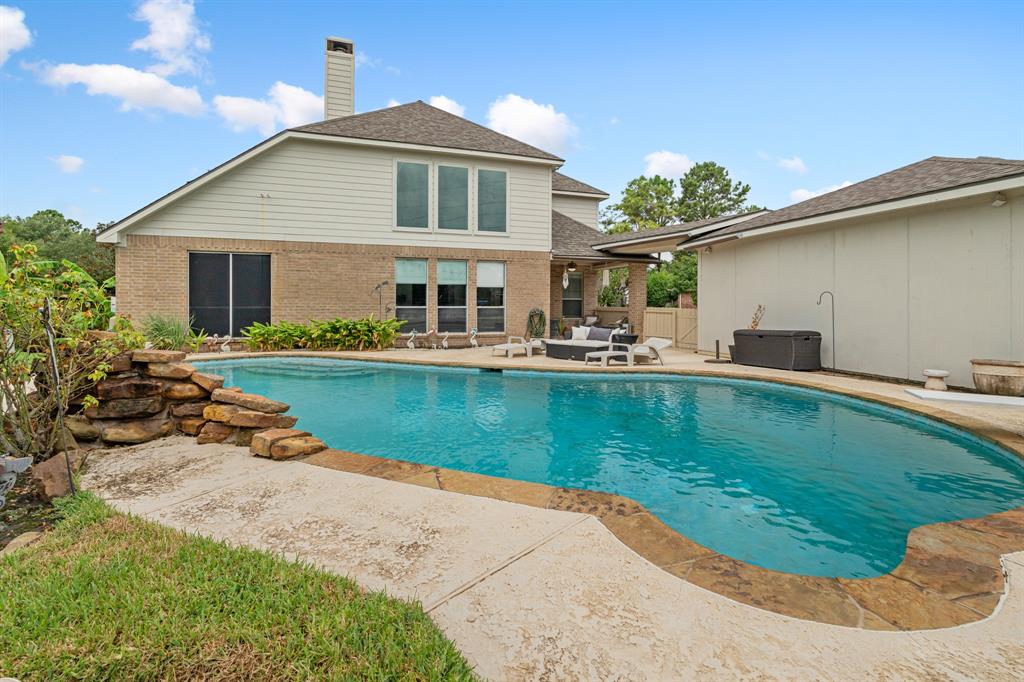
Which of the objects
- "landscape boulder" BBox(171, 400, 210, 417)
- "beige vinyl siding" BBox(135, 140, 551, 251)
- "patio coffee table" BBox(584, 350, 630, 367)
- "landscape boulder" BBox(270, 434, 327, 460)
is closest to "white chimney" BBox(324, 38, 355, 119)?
"beige vinyl siding" BBox(135, 140, 551, 251)

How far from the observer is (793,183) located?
37812mm

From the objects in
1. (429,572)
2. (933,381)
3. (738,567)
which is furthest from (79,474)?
(933,381)

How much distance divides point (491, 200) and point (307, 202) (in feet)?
17.8

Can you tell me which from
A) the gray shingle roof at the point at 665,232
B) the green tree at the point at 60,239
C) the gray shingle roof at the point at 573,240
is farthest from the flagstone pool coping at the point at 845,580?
the green tree at the point at 60,239

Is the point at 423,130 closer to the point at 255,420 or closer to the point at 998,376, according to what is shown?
the point at 255,420

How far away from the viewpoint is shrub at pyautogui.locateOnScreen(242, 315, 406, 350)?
13.5 metres

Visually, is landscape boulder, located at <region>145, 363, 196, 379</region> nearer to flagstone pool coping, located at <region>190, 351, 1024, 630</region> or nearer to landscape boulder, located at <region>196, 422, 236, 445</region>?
landscape boulder, located at <region>196, 422, 236, 445</region>

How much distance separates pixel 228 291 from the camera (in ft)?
45.6

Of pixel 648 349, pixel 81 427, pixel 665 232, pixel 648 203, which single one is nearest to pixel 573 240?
pixel 665 232

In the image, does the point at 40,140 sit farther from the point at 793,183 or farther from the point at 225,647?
the point at 793,183

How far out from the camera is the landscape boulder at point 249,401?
4676 millimetres

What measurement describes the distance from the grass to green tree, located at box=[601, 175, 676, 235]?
40314 millimetres

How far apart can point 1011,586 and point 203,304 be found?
15.6m

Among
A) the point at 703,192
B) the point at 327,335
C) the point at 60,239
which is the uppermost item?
the point at 703,192
